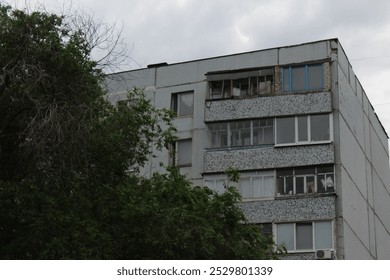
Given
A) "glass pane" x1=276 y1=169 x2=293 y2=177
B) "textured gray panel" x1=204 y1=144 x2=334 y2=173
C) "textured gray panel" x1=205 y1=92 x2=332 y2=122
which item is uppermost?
"textured gray panel" x1=205 y1=92 x2=332 y2=122

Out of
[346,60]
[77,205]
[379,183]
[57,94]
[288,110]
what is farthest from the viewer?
[379,183]

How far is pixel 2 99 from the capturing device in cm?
1612

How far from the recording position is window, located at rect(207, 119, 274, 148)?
118 feet

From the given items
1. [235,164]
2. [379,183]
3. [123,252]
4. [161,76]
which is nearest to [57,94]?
[123,252]

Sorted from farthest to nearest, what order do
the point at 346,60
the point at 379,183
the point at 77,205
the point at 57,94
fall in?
the point at 379,183, the point at 346,60, the point at 77,205, the point at 57,94

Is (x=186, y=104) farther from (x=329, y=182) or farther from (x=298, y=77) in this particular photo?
(x=329, y=182)

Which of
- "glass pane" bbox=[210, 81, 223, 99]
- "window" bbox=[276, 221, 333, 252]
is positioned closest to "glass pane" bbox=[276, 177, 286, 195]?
"window" bbox=[276, 221, 333, 252]

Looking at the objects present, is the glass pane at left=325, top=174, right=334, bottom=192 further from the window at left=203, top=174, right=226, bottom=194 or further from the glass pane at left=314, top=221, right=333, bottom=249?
the window at left=203, top=174, right=226, bottom=194

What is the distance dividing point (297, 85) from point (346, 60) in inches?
132

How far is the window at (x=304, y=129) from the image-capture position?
115ft

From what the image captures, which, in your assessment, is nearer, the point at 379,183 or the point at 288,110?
the point at 288,110

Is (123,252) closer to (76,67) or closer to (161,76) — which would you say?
(76,67)

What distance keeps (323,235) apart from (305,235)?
776mm

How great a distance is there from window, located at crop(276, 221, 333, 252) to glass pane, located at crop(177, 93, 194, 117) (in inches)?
290
